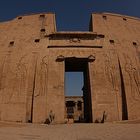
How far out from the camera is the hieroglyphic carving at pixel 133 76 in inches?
650

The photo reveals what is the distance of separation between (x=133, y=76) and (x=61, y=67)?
5840mm

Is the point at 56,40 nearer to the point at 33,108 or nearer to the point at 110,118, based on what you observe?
the point at 33,108

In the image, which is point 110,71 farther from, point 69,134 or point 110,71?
point 69,134

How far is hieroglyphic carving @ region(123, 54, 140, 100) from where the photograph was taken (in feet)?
54.1

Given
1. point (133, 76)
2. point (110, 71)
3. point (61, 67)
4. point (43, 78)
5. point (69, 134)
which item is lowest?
point (69, 134)

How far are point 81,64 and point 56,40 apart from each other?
3160 mm

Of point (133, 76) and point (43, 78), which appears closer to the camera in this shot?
point (43, 78)

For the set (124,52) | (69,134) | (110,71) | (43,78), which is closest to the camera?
(69,134)

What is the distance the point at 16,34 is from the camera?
19406 mm

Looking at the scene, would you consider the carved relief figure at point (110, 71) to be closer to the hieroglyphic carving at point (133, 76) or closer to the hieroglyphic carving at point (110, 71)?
the hieroglyphic carving at point (110, 71)

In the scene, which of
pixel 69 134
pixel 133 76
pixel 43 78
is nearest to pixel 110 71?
pixel 133 76

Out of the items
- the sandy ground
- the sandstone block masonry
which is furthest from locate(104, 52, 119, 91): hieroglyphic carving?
the sandy ground

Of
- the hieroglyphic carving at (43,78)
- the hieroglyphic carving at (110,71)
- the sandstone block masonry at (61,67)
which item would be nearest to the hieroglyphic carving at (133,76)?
the sandstone block masonry at (61,67)

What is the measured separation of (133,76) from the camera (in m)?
17.2
